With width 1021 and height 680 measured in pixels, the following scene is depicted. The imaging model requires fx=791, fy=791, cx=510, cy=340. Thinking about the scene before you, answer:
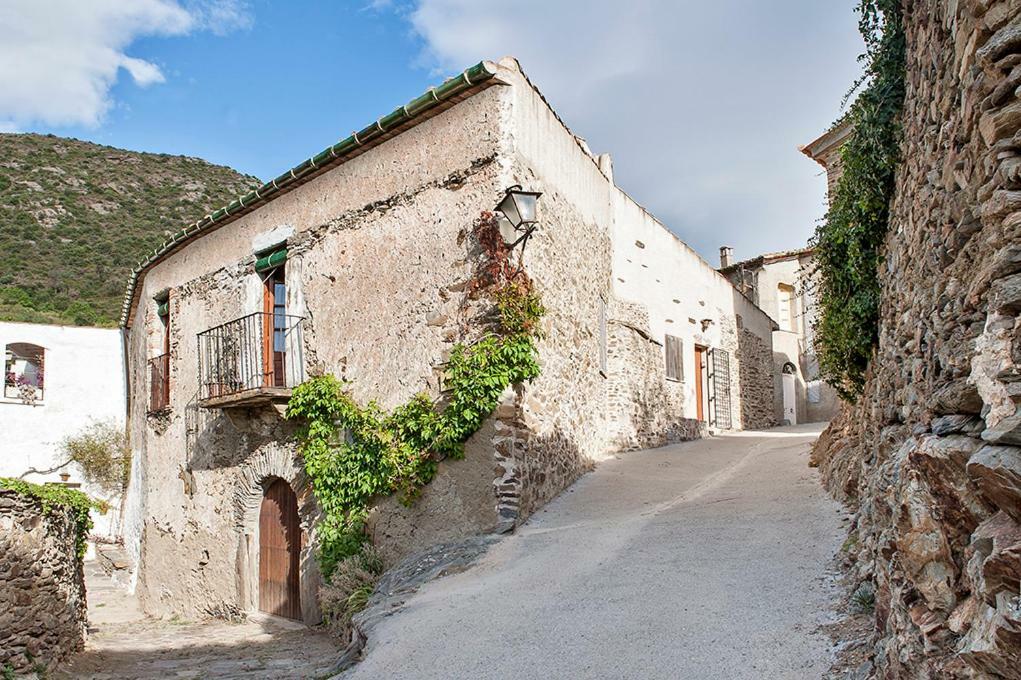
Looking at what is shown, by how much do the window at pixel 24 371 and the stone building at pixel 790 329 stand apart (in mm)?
20700

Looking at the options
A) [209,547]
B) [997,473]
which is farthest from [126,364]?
[997,473]

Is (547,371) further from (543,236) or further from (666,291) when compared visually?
(666,291)

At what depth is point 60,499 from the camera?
8633mm

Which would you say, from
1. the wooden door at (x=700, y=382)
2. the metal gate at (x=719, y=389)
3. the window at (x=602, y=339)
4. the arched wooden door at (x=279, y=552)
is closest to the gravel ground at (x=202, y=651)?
the arched wooden door at (x=279, y=552)

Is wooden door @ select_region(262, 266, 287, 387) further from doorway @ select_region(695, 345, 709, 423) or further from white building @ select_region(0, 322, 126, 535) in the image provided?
white building @ select_region(0, 322, 126, 535)

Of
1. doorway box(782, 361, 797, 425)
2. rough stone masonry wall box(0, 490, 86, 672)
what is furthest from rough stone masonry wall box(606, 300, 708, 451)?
doorway box(782, 361, 797, 425)

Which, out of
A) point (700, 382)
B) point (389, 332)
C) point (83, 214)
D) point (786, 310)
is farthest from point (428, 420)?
point (83, 214)

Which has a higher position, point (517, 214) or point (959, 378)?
point (517, 214)

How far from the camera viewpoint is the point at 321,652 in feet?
27.6

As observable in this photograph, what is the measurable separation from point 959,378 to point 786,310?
23.9 metres

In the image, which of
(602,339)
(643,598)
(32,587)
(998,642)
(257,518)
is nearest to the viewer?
(998,642)

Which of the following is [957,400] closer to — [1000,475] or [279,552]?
[1000,475]

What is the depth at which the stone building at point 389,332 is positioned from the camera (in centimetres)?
896

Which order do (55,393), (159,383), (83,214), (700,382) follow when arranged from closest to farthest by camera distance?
(159,383)
(700,382)
(55,393)
(83,214)
